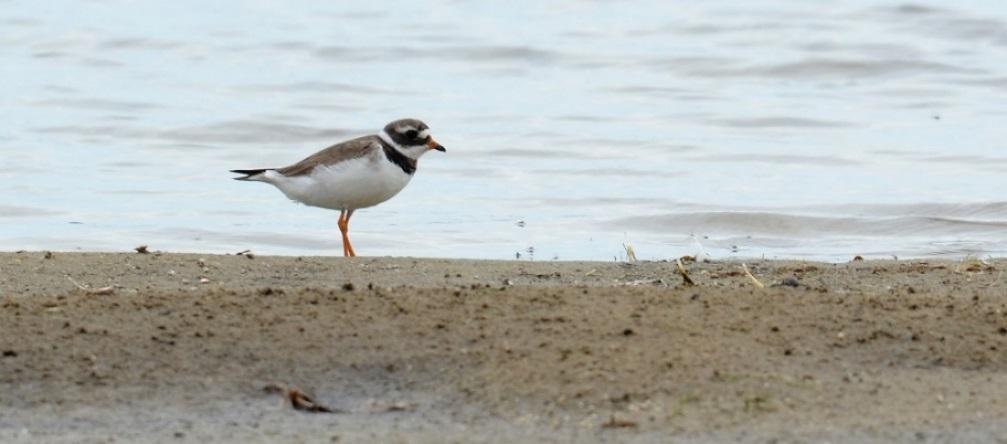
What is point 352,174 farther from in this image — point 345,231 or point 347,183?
point 345,231

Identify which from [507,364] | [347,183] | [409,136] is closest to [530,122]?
[409,136]

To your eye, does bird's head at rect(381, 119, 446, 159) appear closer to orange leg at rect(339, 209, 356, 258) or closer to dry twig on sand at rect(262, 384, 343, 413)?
orange leg at rect(339, 209, 356, 258)

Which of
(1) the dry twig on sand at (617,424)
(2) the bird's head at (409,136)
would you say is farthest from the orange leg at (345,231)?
(1) the dry twig on sand at (617,424)

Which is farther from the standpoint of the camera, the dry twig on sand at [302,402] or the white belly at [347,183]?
the white belly at [347,183]

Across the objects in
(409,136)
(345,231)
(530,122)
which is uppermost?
(530,122)

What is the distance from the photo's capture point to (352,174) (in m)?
9.35

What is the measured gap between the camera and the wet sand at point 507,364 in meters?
4.92

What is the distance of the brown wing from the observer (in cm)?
943

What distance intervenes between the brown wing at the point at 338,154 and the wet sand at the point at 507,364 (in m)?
2.92

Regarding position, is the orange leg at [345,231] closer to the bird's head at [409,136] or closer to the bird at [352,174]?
the bird at [352,174]

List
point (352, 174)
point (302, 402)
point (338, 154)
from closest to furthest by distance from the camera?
point (302, 402), point (352, 174), point (338, 154)

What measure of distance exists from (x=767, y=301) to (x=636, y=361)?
90cm

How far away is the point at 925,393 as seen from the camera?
5.16 meters

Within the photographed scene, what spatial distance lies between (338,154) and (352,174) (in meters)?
0.17
